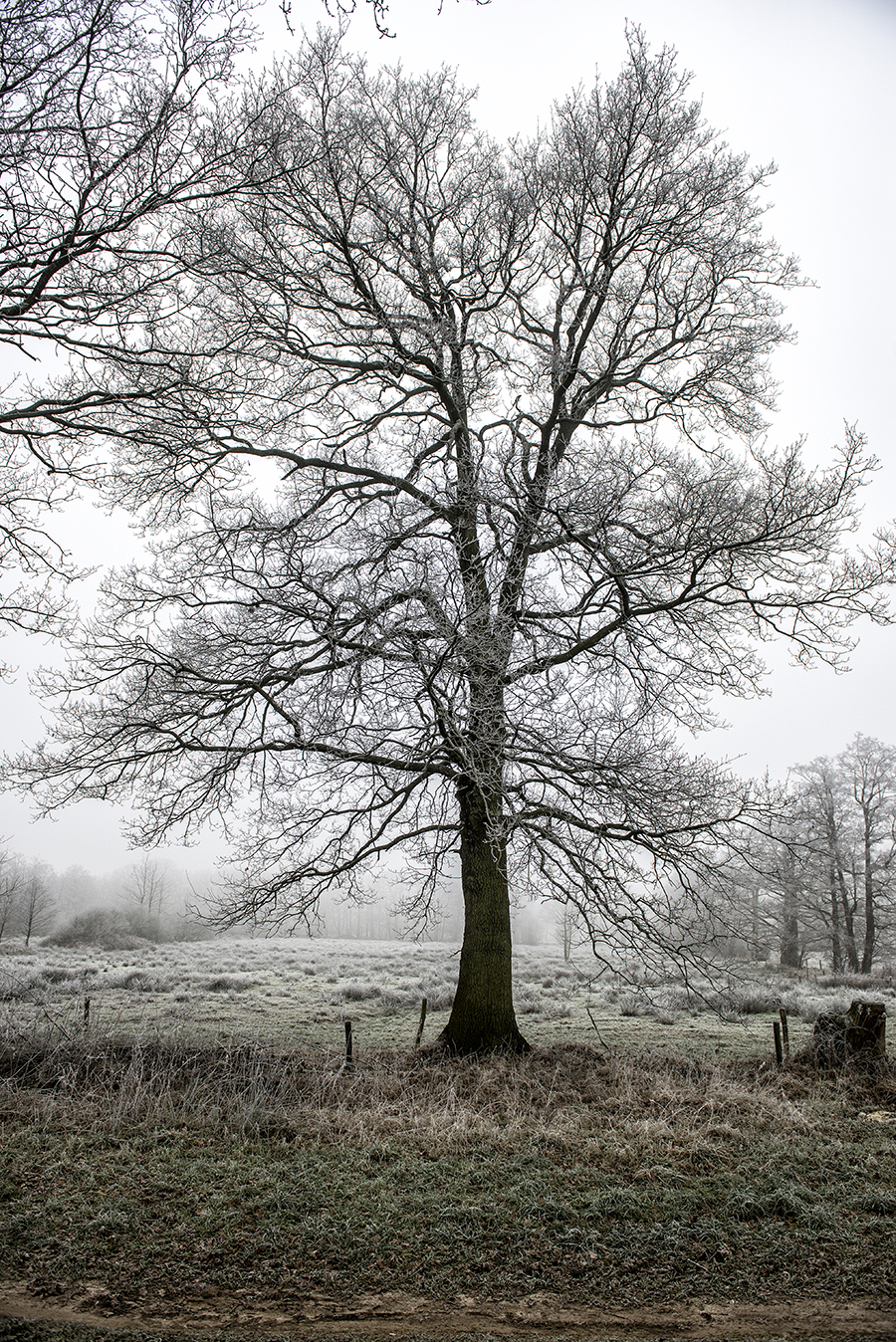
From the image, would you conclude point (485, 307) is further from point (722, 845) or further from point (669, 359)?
point (722, 845)

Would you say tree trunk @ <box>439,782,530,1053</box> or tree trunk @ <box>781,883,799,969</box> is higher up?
tree trunk @ <box>439,782,530,1053</box>

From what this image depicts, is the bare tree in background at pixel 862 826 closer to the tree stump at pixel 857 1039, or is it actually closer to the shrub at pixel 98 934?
the tree stump at pixel 857 1039

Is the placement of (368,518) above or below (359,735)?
above

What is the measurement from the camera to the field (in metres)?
4.14

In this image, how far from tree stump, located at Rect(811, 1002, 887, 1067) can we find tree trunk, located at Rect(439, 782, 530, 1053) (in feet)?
12.7

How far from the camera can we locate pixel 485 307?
11.2m

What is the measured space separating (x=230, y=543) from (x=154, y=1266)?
24.3ft

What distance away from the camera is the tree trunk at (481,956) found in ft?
32.0

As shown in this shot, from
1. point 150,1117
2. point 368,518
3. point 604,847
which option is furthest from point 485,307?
point 150,1117

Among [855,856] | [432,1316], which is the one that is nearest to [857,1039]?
[432,1316]

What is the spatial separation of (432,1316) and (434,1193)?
1.24m

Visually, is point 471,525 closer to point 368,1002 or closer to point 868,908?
point 368,1002

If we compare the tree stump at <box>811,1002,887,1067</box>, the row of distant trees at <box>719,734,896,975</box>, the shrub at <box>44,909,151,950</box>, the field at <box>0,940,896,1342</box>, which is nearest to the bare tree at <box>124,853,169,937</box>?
the shrub at <box>44,909,151,950</box>

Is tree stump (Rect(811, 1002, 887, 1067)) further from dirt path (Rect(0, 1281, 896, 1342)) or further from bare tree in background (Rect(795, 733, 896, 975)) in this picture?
bare tree in background (Rect(795, 733, 896, 975))
